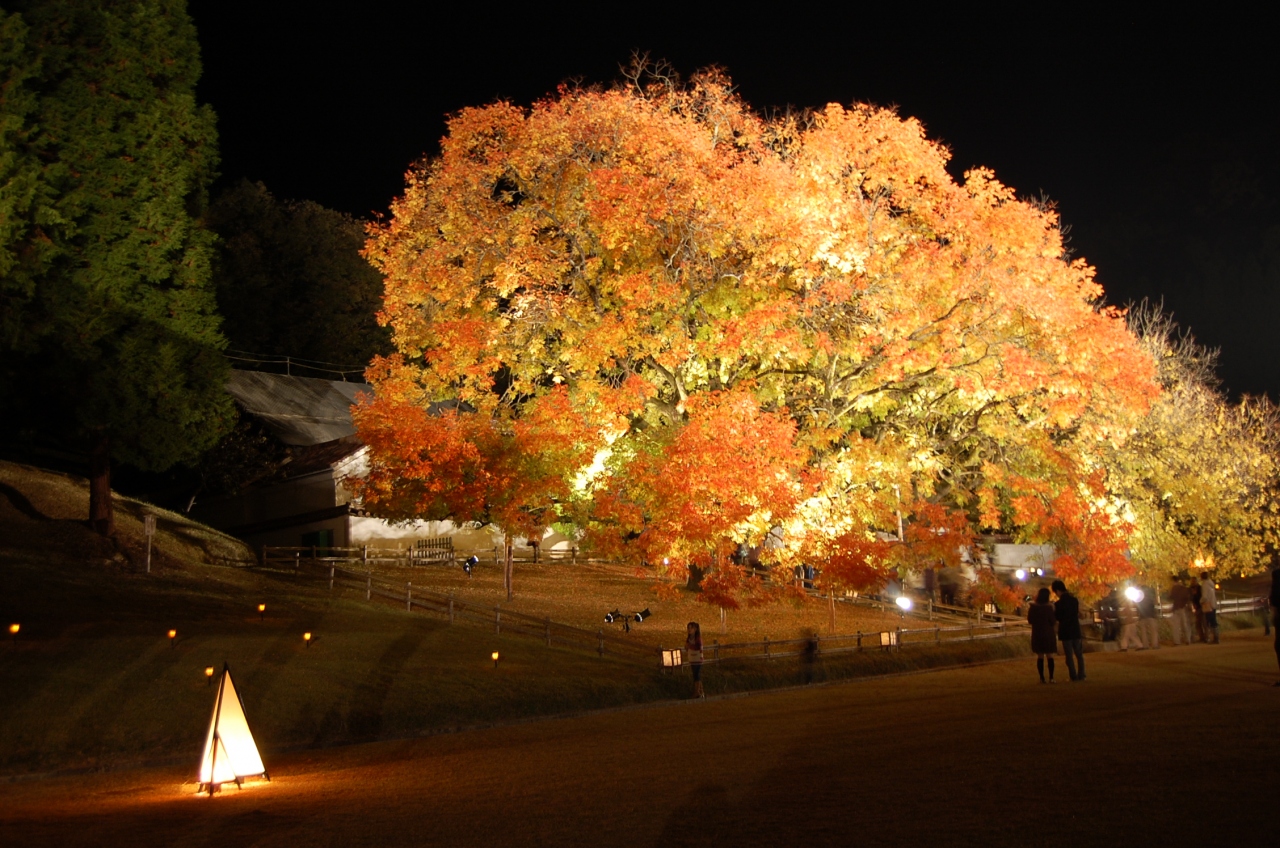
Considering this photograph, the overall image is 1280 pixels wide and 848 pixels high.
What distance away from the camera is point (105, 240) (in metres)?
25.6

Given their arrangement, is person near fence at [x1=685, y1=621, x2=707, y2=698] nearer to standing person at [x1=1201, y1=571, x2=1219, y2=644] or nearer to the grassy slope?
the grassy slope

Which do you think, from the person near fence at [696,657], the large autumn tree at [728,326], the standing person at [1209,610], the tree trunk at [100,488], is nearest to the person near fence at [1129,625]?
the standing person at [1209,610]

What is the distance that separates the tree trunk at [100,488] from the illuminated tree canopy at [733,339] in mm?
8930

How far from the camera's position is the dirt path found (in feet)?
21.8

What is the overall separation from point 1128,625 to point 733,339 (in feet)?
35.8

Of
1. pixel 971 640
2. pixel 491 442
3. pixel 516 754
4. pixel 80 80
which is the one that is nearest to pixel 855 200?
pixel 491 442

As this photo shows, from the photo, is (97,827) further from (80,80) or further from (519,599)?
(80,80)

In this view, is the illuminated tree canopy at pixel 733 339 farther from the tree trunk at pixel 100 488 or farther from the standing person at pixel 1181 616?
the tree trunk at pixel 100 488

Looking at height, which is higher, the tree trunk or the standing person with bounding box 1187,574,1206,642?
the tree trunk

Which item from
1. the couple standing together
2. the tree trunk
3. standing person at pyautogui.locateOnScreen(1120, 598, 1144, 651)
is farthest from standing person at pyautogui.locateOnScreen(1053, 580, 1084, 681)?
the tree trunk

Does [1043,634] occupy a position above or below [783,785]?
above

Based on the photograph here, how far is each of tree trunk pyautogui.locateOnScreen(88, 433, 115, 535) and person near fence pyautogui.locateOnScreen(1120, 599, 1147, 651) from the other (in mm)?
25135

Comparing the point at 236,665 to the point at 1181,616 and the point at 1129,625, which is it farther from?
the point at 1181,616

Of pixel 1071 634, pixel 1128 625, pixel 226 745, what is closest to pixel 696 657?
pixel 1071 634
